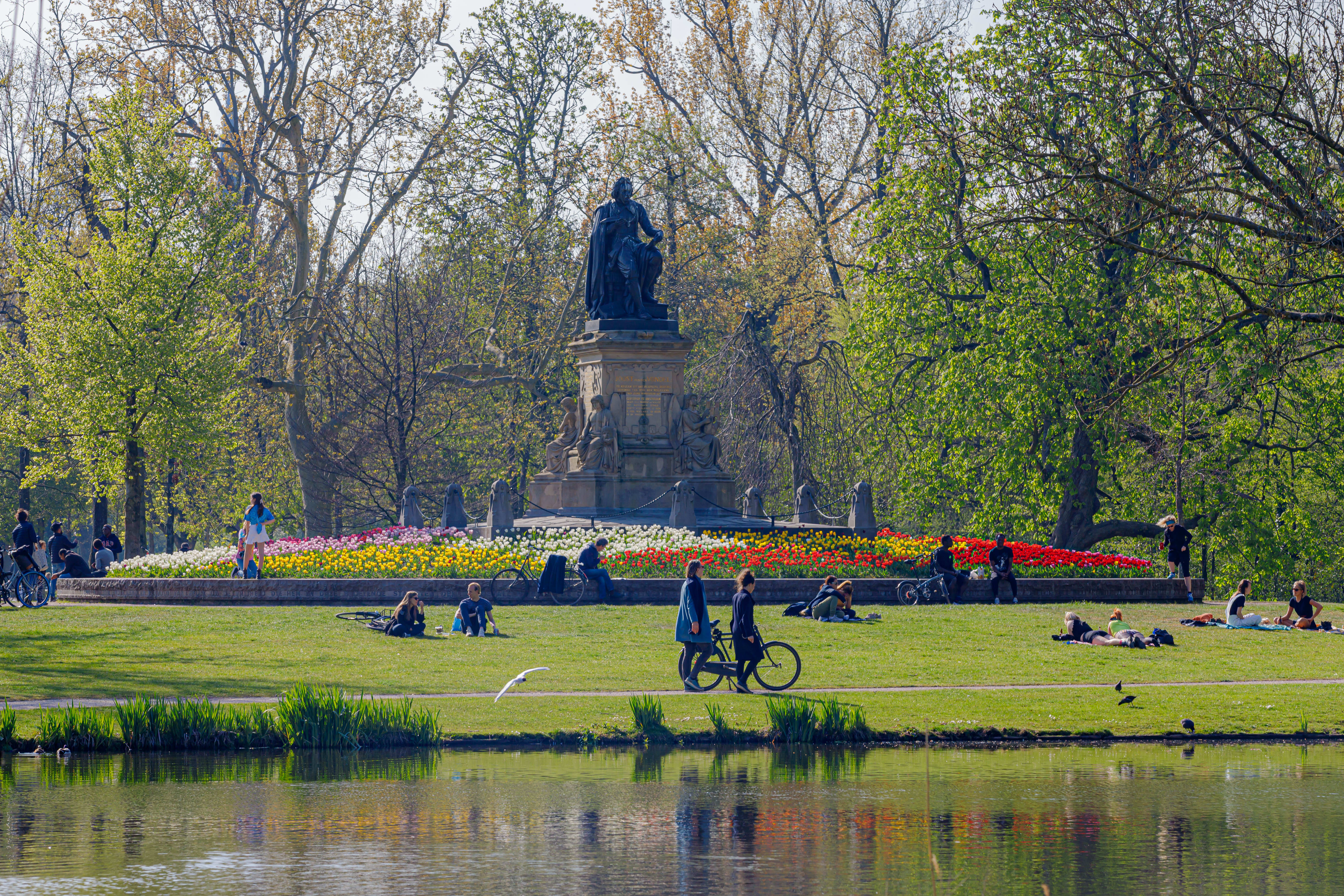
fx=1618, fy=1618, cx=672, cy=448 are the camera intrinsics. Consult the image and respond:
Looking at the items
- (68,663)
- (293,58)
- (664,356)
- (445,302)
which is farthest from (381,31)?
(68,663)

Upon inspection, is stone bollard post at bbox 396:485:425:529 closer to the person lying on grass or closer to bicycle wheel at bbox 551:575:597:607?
bicycle wheel at bbox 551:575:597:607

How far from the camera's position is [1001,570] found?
26078mm

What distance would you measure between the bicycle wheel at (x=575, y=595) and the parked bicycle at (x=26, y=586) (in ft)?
27.4

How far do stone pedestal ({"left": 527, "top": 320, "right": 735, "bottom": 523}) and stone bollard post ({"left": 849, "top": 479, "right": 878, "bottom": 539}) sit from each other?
7.88 ft

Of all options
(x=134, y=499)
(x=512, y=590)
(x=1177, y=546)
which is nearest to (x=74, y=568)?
(x=512, y=590)

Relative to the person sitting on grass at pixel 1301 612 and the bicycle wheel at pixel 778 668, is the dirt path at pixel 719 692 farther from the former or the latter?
the person sitting on grass at pixel 1301 612

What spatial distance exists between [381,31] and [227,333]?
1087cm

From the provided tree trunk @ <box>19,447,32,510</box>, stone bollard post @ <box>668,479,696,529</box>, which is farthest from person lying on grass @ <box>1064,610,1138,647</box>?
tree trunk @ <box>19,447,32,510</box>

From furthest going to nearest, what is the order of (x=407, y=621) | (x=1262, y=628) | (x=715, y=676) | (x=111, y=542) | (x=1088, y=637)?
(x=111, y=542)
(x=1262, y=628)
(x=1088, y=637)
(x=407, y=621)
(x=715, y=676)

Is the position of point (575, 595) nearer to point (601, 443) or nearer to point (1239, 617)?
point (601, 443)

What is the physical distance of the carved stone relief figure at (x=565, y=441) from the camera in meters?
32.1

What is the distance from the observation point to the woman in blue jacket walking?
17.0m

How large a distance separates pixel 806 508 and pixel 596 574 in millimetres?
9814

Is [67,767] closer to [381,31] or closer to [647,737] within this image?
[647,737]
